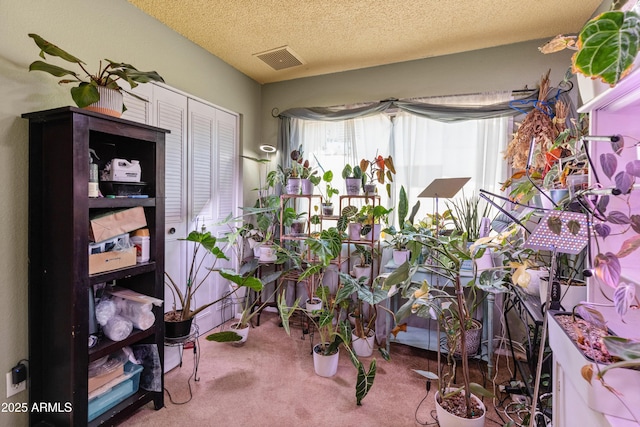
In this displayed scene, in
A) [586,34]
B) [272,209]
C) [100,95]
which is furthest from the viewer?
[272,209]

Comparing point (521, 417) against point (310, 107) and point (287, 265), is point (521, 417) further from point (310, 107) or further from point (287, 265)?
point (310, 107)

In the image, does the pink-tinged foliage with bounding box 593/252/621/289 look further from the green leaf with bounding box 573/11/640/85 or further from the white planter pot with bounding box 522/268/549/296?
the white planter pot with bounding box 522/268/549/296

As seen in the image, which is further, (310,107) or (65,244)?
(310,107)

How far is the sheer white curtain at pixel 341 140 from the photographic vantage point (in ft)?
9.96

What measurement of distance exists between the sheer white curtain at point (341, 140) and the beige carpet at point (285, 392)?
1561 millimetres

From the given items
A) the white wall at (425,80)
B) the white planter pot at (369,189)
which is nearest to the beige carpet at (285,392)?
the white planter pot at (369,189)

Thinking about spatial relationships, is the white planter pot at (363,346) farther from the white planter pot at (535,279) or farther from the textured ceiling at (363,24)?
the textured ceiling at (363,24)

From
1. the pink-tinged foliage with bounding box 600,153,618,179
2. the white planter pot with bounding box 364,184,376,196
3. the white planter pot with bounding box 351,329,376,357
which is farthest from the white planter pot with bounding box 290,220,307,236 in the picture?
the pink-tinged foliage with bounding box 600,153,618,179

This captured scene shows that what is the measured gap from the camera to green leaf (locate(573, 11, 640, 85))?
2.27ft

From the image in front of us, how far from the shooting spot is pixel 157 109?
2381 millimetres

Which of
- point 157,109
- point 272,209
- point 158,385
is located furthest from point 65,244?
point 272,209

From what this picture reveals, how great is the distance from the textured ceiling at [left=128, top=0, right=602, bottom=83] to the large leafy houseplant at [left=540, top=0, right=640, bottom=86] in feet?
5.36

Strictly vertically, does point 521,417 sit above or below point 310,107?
below

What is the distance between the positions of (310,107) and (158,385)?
2700 millimetres
